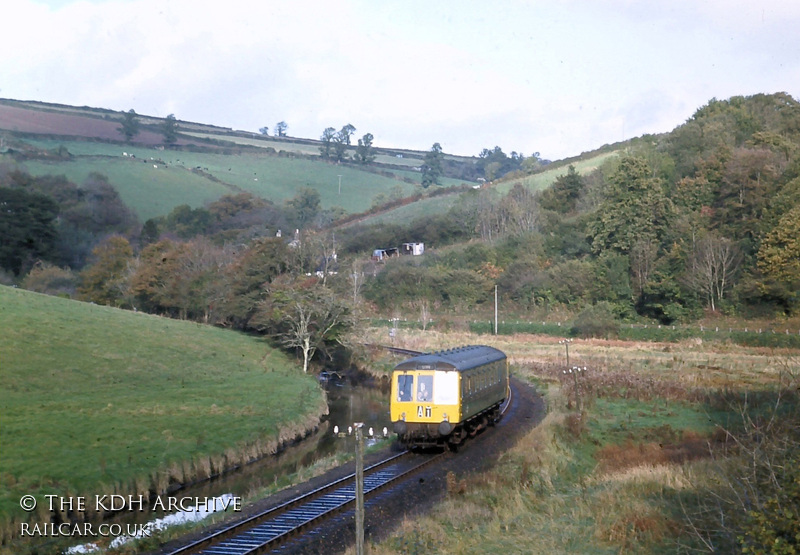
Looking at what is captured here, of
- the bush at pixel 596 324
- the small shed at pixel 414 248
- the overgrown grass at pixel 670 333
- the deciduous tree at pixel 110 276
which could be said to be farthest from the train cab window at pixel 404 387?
the small shed at pixel 414 248

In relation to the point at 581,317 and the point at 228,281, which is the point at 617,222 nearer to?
the point at 581,317

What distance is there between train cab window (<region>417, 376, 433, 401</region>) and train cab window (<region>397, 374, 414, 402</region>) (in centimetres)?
30

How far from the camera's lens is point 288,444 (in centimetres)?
3041

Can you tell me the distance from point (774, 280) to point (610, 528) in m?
52.5

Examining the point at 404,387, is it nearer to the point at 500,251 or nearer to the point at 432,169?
the point at 500,251

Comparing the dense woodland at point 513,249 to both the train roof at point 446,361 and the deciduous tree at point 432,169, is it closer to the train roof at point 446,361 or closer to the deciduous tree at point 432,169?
the train roof at point 446,361

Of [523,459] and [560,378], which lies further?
[560,378]

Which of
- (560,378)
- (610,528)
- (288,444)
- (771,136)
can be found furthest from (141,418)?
(771,136)

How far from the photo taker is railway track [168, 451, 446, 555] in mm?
14617

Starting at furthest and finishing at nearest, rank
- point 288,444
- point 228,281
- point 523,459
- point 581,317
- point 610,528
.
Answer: point 581,317, point 228,281, point 288,444, point 523,459, point 610,528

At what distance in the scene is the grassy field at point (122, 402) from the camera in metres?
21.8

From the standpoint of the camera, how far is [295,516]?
1702 centimetres

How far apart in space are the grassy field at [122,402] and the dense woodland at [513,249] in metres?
8.84

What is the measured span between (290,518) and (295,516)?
194 mm
